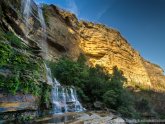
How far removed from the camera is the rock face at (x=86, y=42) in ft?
104

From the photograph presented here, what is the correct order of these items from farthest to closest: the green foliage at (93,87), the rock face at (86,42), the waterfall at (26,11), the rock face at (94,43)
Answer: the rock face at (94,43), the rock face at (86,42), the waterfall at (26,11), the green foliage at (93,87)

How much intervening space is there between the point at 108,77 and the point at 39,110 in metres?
15.4

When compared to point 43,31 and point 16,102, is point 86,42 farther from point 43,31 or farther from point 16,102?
point 16,102

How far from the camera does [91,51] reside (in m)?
43.4

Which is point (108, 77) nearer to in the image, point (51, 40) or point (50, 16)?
point (51, 40)

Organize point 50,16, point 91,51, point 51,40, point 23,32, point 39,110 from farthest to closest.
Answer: point 91,51
point 50,16
point 51,40
point 23,32
point 39,110

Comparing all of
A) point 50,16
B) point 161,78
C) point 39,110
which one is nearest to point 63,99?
point 39,110

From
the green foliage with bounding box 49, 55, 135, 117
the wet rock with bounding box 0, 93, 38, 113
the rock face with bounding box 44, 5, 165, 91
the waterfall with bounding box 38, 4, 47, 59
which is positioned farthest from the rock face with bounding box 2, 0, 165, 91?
the wet rock with bounding box 0, 93, 38, 113

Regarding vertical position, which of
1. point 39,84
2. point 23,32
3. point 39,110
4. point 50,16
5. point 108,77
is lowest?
point 39,110

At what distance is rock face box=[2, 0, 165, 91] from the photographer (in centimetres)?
3179

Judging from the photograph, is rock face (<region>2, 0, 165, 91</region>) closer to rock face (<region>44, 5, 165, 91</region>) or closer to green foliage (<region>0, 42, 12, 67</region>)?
rock face (<region>44, 5, 165, 91</region>)

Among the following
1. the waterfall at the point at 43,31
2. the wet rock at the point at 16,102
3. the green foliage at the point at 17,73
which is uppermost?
the waterfall at the point at 43,31

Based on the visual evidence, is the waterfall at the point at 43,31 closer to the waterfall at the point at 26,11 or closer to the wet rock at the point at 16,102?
the waterfall at the point at 26,11

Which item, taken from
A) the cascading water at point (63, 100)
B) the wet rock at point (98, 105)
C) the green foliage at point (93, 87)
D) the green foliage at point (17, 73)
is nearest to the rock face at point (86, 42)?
the green foliage at point (93, 87)
